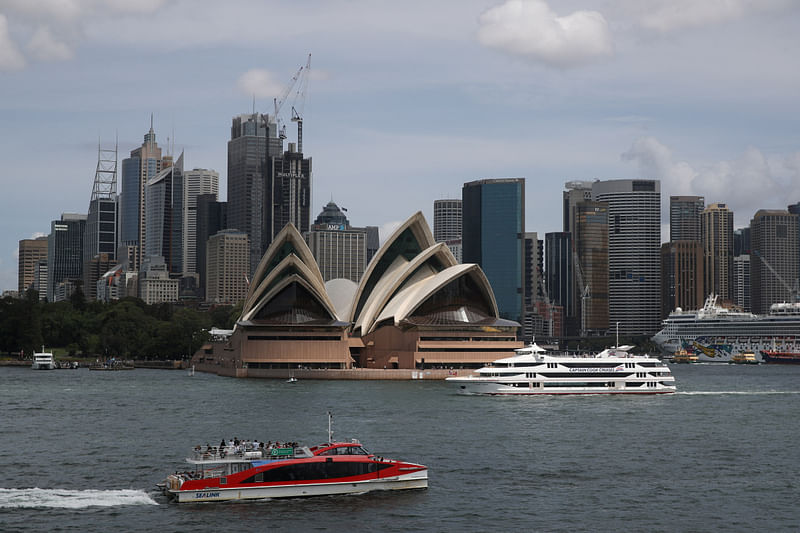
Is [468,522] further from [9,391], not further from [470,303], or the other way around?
[470,303]

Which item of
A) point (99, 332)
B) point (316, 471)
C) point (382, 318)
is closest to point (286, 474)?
point (316, 471)

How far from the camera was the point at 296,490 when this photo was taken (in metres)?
38.0

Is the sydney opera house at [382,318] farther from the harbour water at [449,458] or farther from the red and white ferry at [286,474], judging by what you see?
the red and white ferry at [286,474]

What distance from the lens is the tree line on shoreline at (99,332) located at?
16188 centimetres

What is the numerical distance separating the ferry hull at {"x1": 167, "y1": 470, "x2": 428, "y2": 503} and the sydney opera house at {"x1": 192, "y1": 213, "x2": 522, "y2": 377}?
7806 cm

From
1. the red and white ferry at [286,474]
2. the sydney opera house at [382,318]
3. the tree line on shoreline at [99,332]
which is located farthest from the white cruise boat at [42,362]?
the red and white ferry at [286,474]

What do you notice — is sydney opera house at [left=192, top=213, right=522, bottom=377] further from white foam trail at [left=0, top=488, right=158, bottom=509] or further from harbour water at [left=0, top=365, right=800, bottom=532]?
white foam trail at [left=0, top=488, right=158, bottom=509]

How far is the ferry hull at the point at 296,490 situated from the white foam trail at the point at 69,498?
1321mm

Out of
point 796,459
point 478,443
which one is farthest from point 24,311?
point 796,459

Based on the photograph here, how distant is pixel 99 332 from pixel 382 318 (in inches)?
2804

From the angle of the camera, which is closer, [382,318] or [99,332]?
[382,318]

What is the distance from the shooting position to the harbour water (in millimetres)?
35438

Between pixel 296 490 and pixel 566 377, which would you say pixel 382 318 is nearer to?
pixel 566 377

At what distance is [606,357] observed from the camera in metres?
89.1
